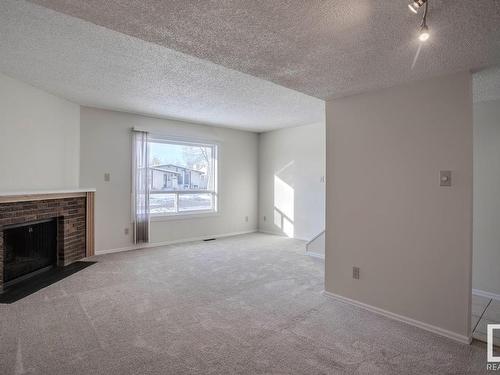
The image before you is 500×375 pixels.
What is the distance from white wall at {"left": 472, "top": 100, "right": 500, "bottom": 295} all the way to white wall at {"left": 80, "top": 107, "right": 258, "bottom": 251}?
4.68 metres

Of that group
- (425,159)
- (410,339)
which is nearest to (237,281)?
(410,339)

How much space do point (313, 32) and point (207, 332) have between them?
240 centimetres

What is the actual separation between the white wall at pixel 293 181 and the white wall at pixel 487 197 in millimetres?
2799

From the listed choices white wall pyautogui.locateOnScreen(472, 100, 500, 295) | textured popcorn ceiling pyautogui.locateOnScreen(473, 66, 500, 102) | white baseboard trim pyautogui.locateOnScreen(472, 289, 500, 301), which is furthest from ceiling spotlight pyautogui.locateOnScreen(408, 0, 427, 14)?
white baseboard trim pyautogui.locateOnScreen(472, 289, 500, 301)

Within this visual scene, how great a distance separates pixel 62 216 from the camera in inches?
167

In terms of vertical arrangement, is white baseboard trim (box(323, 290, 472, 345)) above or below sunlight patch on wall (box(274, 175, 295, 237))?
below

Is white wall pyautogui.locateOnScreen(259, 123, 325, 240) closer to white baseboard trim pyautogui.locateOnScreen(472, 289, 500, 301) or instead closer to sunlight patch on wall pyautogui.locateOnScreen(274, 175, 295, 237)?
sunlight patch on wall pyautogui.locateOnScreen(274, 175, 295, 237)

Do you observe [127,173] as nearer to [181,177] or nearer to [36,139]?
[181,177]

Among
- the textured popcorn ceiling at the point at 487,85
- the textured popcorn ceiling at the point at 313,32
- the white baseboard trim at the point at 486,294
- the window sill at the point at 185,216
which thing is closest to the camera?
the textured popcorn ceiling at the point at 313,32

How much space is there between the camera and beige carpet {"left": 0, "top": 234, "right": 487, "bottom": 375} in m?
1.94

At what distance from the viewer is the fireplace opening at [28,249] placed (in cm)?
344

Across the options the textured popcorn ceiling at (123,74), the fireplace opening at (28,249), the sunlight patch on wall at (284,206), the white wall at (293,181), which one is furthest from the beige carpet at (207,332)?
the sunlight patch on wall at (284,206)

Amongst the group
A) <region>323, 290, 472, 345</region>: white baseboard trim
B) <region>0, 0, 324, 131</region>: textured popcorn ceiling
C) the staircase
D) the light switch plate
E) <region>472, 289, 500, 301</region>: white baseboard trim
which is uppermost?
<region>0, 0, 324, 131</region>: textured popcorn ceiling

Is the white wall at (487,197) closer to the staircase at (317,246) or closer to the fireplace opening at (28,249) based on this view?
the staircase at (317,246)
